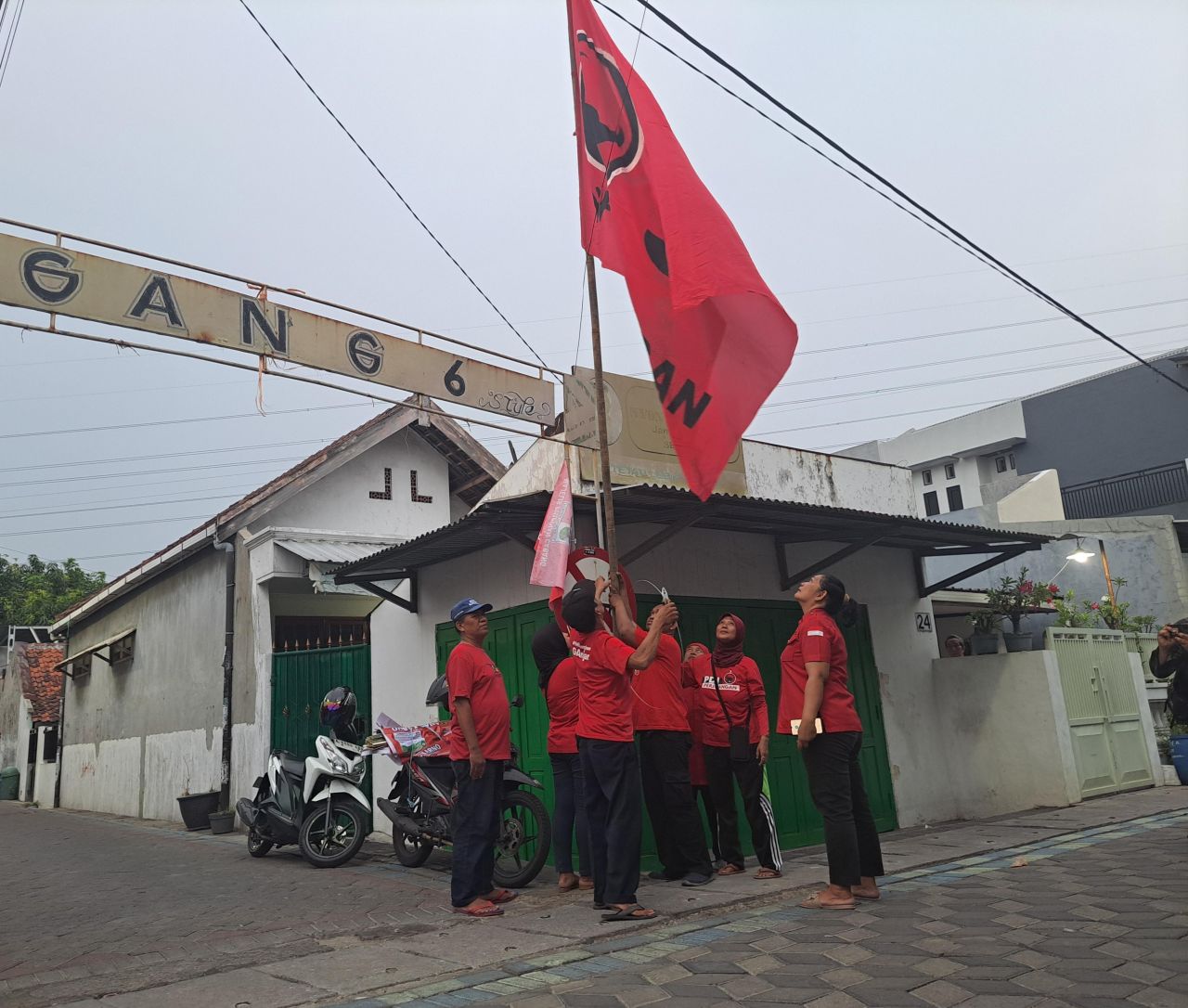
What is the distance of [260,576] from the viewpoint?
12.4 metres

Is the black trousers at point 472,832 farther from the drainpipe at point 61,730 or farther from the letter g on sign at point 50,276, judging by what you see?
the drainpipe at point 61,730

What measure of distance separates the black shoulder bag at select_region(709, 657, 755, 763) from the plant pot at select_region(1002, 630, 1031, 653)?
486 cm

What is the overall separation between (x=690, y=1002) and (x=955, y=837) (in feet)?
17.4

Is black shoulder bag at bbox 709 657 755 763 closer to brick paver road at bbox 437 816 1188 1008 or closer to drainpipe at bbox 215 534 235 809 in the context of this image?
brick paver road at bbox 437 816 1188 1008

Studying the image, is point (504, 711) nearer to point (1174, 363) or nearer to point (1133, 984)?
point (1133, 984)

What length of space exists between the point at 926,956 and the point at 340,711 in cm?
606

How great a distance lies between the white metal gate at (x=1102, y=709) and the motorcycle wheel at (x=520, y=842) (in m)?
6.07

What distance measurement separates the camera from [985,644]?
10.6 metres

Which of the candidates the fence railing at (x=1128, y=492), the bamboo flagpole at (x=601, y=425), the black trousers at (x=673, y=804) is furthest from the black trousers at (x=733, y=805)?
the fence railing at (x=1128, y=492)

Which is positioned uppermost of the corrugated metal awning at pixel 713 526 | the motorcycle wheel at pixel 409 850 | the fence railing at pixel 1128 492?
the fence railing at pixel 1128 492

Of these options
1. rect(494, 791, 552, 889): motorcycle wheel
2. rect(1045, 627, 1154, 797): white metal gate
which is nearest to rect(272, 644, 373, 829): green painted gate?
rect(494, 791, 552, 889): motorcycle wheel

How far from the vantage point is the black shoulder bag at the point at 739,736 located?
6809mm

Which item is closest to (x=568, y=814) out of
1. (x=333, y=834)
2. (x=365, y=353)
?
(x=333, y=834)

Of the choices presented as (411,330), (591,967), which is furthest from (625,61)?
(591,967)
